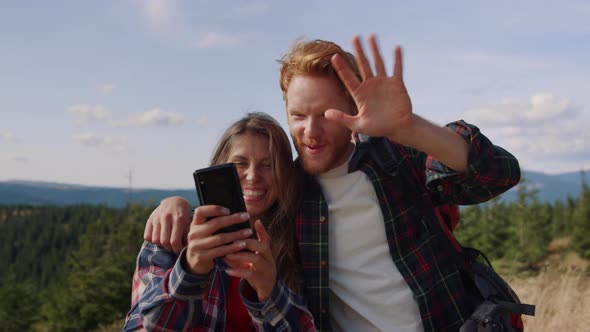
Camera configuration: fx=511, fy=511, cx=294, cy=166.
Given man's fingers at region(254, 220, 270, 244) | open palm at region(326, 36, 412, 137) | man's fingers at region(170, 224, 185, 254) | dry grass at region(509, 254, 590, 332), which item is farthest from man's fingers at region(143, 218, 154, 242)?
dry grass at region(509, 254, 590, 332)

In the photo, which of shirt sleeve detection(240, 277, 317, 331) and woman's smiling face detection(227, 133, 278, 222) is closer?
shirt sleeve detection(240, 277, 317, 331)

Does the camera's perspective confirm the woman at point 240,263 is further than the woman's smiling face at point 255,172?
No

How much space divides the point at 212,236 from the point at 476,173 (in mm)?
1243

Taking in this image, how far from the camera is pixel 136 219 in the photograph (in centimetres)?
3691

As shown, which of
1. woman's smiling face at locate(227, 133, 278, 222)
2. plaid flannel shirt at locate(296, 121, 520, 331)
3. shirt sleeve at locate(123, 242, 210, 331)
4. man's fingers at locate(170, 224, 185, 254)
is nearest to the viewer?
shirt sleeve at locate(123, 242, 210, 331)

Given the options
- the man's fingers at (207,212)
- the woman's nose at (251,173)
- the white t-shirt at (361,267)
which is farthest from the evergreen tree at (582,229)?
the man's fingers at (207,212)

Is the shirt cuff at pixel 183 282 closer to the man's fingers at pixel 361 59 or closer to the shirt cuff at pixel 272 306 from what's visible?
the shirt cuff at pixel 272 306

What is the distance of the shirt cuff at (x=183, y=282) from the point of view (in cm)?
194

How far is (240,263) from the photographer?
1991 mm

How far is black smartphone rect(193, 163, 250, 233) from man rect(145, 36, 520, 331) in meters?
0.47

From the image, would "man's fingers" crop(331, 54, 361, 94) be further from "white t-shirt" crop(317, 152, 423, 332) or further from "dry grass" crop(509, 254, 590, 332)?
"dry grass" crop(509, 254, 590, 332)

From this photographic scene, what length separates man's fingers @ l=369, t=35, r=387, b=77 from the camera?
6.51ft

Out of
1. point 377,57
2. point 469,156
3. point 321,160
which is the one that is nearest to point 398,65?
point 377,57

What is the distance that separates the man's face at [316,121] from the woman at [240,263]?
0.11m
